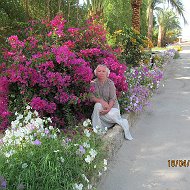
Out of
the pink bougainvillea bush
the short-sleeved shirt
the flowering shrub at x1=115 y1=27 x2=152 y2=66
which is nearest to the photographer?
the pink bougainvillea bush

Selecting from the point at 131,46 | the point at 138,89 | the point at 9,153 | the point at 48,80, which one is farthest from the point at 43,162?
the point at 131,46

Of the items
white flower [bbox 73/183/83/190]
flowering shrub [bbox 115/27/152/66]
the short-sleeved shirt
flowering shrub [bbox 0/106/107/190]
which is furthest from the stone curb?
flowering shrub [bbox 115/27/152/66]

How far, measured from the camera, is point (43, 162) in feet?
9.61

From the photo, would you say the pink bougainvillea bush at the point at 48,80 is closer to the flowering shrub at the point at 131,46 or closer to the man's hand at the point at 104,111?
the man's hand at the point at 104,111

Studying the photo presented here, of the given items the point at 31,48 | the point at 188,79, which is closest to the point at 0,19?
the point at 31,48

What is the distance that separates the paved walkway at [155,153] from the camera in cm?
375

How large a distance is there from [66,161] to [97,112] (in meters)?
2.00

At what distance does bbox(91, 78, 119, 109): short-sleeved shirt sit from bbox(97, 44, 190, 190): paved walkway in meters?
0.73

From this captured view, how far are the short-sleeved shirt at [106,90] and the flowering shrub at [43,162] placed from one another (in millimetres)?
1730

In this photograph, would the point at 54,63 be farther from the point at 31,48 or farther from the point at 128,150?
the point at 128,150

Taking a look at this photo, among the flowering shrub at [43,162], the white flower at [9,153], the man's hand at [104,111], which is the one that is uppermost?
the white flower at [9,153]

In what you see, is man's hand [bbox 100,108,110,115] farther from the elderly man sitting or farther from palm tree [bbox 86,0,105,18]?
palm tree [bbox 86,0,105,18]

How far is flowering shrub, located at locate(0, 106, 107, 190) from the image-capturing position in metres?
2.84
